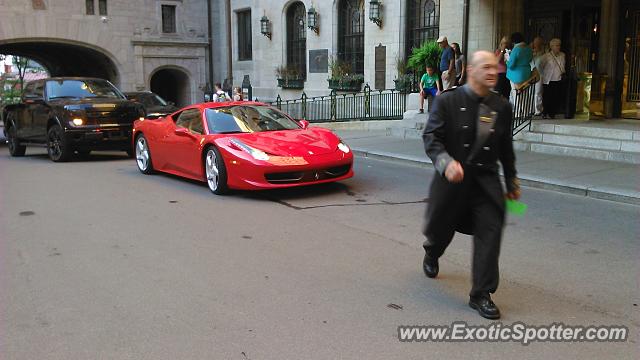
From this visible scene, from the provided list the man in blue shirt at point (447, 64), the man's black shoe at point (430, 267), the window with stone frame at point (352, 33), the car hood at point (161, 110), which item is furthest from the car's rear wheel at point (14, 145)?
the man's black shoe at point (430, 267)

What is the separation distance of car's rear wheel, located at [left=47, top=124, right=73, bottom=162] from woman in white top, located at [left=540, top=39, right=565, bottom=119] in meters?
10.3

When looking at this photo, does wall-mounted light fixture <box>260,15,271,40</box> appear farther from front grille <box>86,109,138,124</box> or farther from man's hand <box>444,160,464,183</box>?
man's hand <box>444,160,464,183</box>

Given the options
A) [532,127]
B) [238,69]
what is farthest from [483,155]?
[238,69]

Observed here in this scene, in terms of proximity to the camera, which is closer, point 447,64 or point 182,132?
point 182,132

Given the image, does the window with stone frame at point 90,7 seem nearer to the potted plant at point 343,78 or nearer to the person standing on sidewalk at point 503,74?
the potted plant at point 343,78

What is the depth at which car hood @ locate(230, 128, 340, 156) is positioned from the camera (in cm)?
859

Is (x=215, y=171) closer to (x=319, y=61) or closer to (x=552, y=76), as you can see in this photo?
(x=552, y=76)

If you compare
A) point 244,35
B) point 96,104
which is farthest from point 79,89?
point 244,35

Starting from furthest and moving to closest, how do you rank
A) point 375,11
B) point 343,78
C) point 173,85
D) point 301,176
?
point 173,85
point 343,78
point 375,11
point 301,176

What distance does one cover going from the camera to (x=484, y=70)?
4.15 meters

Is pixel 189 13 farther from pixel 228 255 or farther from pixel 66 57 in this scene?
pixel 228 255

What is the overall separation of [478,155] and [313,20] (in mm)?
20533

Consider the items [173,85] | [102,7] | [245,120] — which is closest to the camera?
[245,120]

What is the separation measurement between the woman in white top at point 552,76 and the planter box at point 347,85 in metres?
8.71
